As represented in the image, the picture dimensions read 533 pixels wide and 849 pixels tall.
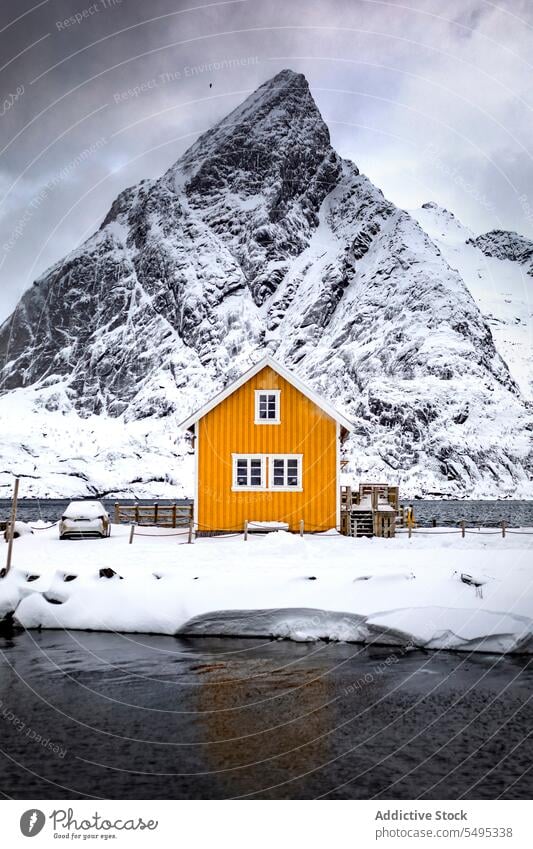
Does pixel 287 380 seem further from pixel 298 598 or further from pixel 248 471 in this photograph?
pixel 298 598

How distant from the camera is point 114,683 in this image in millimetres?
14148

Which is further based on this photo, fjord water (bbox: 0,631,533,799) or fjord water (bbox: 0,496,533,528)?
fjord water (bbox: 0,496,533,528)

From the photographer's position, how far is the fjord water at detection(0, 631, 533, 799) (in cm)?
930

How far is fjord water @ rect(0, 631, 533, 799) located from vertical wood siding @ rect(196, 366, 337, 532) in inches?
551

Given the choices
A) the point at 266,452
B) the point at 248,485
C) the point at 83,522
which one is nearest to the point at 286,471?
the point at 266,452

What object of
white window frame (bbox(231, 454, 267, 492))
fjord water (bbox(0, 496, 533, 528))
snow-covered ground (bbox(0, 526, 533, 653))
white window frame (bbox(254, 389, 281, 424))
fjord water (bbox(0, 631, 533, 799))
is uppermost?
white window frame (bbox(254, 389, 281, 424))

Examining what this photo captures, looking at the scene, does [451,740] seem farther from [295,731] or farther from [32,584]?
[32,584]

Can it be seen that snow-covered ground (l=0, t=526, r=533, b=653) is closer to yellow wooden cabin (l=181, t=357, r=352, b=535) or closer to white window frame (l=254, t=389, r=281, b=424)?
yellow wooden cabin (l=181, t=357, r=352, b=535)

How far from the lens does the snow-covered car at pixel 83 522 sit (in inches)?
1184

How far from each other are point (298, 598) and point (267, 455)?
13.6 metres

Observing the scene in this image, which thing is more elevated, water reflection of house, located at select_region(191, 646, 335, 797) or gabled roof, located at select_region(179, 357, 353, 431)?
gabled roof, located at select_region(179, 357, 353, 431)

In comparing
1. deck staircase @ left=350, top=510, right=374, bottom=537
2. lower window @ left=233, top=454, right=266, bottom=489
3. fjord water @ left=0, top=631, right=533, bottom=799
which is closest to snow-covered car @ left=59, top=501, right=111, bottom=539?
lower window @ left=233, top=454, right=266, bottom=489

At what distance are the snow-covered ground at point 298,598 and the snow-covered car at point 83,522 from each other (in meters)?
7.26
